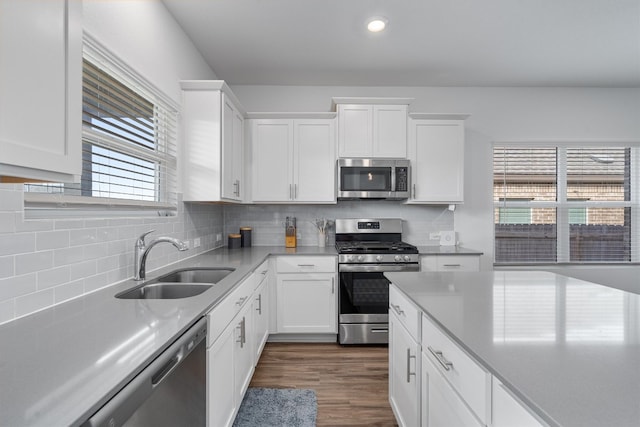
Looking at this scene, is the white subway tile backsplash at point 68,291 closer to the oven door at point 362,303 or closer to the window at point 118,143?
the window at point 118,143

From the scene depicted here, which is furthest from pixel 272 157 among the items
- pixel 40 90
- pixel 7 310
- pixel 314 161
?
pixel 40 90

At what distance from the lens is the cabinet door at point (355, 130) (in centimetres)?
333

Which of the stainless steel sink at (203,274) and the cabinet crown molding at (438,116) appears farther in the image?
the cabinet crown molding at (438,116)

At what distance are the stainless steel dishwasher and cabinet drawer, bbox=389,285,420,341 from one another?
0.90m

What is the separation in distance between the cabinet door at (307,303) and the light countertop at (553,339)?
60.5 inches

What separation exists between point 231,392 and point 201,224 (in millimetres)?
1639

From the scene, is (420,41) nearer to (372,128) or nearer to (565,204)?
(372,128)

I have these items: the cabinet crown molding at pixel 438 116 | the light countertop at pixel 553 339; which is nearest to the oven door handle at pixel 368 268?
the light countertop at pixel 553 339

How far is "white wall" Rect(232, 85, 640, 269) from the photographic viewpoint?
12.4ft

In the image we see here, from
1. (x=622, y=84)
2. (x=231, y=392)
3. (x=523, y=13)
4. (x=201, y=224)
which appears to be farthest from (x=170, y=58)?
(x=622, y=84)

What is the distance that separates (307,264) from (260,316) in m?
0.68

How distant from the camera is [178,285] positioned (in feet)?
6.22

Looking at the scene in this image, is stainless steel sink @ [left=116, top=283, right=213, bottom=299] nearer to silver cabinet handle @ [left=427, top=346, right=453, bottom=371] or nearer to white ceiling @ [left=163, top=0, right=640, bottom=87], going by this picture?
silver cabinet handle @ [left=427, top=346, right=453, bottom=371]

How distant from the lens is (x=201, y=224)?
3.02 metres
